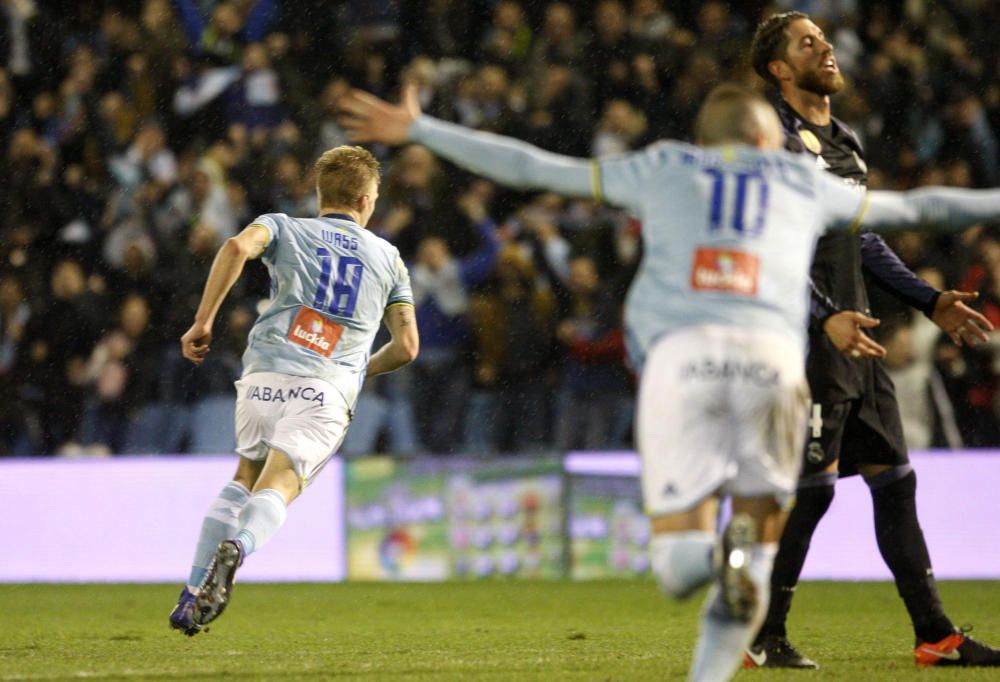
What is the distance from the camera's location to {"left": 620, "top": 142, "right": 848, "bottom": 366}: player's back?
3.92 metres

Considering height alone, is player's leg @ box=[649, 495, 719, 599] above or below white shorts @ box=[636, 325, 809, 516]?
below

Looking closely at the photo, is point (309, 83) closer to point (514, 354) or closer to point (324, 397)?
point (514, 354)

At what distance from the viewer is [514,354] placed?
1085 cm

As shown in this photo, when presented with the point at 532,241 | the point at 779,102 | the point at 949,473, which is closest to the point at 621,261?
the point at 532,241

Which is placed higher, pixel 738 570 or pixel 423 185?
pixel 423 185

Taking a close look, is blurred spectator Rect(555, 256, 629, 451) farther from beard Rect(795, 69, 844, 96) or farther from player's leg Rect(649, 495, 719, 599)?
player's leg Rect(649, 495, 719, 599)

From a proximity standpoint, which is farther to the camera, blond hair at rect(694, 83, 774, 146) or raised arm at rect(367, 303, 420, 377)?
raised arm at rect(367, 303, 420, 377)

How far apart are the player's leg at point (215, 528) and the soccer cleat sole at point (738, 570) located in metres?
2.30

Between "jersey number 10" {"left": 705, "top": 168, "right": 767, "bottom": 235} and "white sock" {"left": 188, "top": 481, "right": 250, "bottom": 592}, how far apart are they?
8.20 feet

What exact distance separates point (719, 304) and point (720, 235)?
0.59ft

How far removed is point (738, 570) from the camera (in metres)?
3.73

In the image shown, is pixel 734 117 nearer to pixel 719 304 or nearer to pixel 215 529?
pixel 719 304

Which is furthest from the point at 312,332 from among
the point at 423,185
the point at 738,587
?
the point at 423,185

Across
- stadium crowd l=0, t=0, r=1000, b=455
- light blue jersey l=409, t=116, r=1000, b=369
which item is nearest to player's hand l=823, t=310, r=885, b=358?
light blue jersey l=409, t=116, r=1000, b=369
